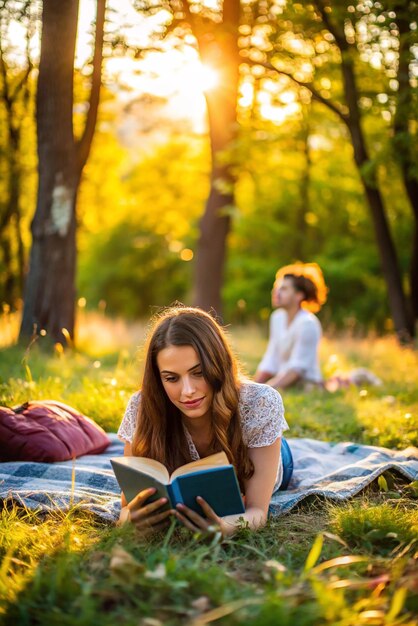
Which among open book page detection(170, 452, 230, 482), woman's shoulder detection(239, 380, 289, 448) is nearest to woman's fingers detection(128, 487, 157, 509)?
open book page detection(170, 452, 230, 482)

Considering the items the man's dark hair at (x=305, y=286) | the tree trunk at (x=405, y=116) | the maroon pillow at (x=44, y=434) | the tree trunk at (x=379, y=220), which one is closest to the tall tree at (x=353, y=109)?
the tree trunk at (x=379, y=220)

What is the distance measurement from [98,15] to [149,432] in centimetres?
686

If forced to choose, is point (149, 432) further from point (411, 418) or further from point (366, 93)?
point (366, 93)

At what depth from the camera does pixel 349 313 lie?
63.7 feet

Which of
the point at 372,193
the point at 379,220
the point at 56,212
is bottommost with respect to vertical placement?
the point at 56,212

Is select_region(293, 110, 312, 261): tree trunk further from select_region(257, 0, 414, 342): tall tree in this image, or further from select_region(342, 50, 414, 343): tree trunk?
select_region(342, 50, 414, 343): tree trunk

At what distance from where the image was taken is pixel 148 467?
3.13 m

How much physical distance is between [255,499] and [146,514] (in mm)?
577

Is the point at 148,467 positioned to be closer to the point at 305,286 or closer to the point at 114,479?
the point at 114,479

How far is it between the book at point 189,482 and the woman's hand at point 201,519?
0.14ft

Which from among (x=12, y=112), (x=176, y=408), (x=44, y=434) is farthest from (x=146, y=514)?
(x=12, y=112)

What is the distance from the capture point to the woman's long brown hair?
335 centimetres

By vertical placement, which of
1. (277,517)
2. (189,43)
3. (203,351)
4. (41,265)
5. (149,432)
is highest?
(189,43)

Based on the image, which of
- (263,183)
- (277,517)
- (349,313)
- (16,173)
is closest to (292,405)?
(277,517)
